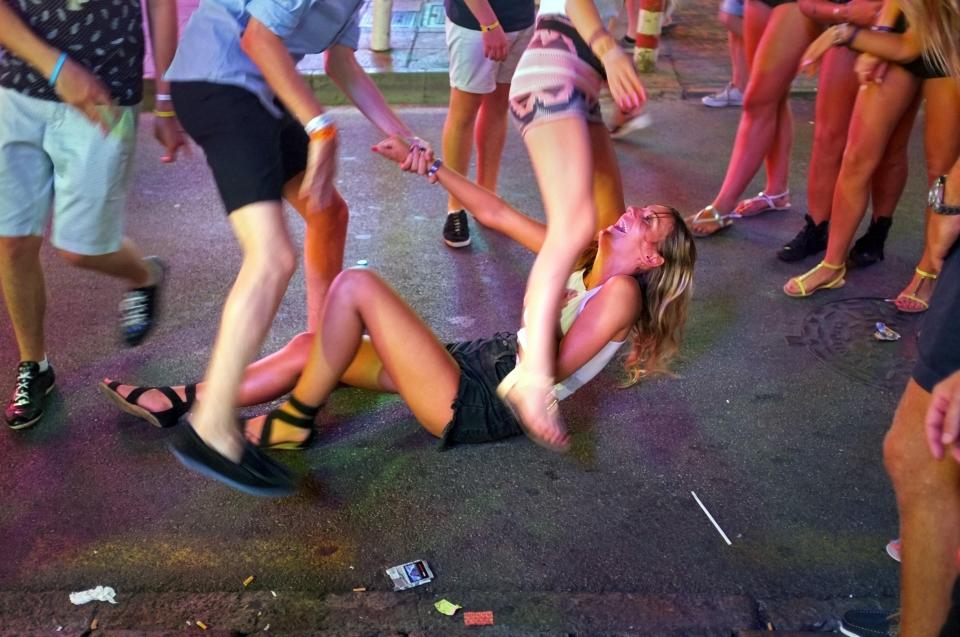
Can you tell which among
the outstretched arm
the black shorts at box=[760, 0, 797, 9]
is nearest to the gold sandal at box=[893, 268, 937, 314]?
the black shorts at box=[760, 0, 797, 9]

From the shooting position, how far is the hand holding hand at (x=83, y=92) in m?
2.66

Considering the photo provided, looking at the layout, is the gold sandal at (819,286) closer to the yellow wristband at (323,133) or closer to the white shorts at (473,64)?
the white shorts at (473,64)

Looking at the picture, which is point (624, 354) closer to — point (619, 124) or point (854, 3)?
Result: point (619, 124)

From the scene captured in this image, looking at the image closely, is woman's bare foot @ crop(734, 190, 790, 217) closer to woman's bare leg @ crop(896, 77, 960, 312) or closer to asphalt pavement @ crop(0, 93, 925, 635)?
asphalt pavement @ crop(0, 93, 925, 635)

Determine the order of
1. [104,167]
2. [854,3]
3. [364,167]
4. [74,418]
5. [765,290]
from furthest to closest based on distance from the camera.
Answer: [364,167] → [765,290] → [854,3] → [74,418] → [104,167]

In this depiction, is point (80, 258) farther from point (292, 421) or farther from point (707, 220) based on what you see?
point (707, 220)

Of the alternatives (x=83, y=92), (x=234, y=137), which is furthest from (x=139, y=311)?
(x=234, y=137)

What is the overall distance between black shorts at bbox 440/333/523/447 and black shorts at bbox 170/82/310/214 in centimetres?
93

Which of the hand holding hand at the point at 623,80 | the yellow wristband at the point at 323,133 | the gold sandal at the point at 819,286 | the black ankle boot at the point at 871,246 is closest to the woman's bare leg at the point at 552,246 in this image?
the hand holding hand at the point at 623,80

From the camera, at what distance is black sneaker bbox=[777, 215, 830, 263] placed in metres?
4.65

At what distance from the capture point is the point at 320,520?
2840 millimetres

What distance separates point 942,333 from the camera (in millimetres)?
2000

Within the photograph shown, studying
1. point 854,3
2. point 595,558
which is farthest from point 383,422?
point 854,3

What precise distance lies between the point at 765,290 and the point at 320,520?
2.63m
